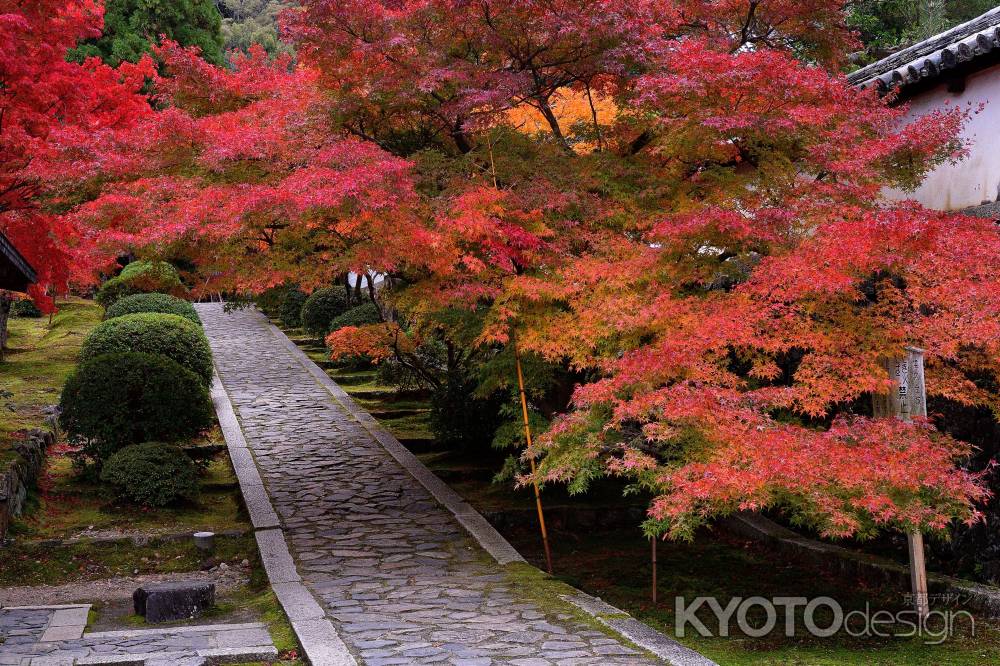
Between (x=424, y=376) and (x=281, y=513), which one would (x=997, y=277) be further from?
(x=424, y=376)

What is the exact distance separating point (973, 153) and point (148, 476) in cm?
1127

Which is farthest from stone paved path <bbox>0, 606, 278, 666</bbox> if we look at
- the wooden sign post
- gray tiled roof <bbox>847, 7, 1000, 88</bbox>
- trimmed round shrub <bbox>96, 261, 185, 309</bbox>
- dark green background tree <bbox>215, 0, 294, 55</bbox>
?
dark green background tree <bbox>215, 0, 294, 55</bbox>

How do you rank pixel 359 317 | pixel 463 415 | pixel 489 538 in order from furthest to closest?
1. pixel 359 317
2. pixel 463 415
3. pixel 489 538

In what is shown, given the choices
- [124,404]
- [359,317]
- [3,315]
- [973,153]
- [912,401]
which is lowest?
[124,404]

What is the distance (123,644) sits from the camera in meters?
8.08

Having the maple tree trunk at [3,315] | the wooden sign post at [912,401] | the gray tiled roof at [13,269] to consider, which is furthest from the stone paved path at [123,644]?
the maple tree trunk at [3,315]

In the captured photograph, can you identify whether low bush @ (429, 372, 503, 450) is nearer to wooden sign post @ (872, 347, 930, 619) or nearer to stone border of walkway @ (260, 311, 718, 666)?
stone border of walkway @ (260, 311, 718, 666)

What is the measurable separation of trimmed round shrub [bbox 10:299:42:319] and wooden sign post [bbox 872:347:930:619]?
94.0 feet

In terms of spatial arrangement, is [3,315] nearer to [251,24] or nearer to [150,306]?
[150,306]

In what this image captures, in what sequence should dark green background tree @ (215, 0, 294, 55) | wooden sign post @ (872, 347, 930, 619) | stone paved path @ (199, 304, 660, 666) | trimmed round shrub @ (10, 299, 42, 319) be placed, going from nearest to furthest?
1. stone paved path @ (199, 304, 660, 666)
2. wooden sign post @ (872, 347, 930, 619)
3. trimmed round shrub @ (10, 299, 42, 319)
4. dark green background tree @ (215, 0, 294, 55)

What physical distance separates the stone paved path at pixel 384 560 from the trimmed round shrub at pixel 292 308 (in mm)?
10393

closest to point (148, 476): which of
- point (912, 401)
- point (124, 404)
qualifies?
point (124, 404)

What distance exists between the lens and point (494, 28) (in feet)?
34.3

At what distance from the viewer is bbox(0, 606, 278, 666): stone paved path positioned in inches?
300
